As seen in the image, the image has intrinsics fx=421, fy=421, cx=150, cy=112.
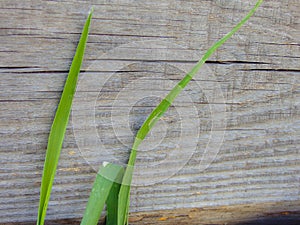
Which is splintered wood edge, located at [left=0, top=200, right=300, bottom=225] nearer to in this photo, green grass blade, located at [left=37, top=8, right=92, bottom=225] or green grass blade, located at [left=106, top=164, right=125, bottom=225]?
green grass blade, located at [left=106, top=164, right=125, bottom=225]

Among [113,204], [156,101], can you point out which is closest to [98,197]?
[113,204]

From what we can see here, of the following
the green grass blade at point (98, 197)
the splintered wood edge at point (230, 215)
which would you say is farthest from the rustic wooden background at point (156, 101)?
the green grass blade at point (98, 197)

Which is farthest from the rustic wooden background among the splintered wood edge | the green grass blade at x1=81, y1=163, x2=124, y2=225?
the green grass blade at x1=81, y1=163, x2=124, y2=225

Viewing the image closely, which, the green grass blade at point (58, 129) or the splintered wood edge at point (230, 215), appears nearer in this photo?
the green grass blade at point (58, 129)

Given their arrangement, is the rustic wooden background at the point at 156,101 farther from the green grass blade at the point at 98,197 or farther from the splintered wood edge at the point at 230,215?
the green grass blade at the point at 98,197

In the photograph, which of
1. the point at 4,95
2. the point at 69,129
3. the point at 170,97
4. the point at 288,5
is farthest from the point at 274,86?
the point at 4,95

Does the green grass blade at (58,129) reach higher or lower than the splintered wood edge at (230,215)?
higher
